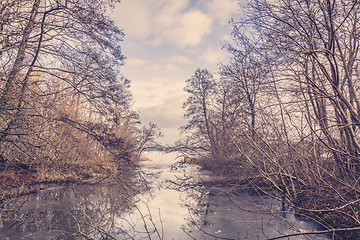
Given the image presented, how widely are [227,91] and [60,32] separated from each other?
11660mm

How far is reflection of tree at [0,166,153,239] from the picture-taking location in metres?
6.73

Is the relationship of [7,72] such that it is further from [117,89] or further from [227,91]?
[227,91]

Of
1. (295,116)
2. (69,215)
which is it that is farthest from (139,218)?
(295,116)

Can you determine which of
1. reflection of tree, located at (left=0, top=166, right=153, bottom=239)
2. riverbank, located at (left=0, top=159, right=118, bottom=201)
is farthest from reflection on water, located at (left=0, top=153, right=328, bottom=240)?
riverbank, located at (left=0, top=159, right=118, bottom=201)

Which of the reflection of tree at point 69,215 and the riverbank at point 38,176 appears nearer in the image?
the reflection of tree at point 69,215

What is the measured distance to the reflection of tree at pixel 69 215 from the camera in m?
6.73

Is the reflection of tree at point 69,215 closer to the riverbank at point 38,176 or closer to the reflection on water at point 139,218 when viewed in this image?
the reflection on water at point 139,218

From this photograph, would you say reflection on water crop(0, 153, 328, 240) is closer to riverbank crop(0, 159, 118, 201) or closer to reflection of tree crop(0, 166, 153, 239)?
reflection of tree crop(0, 166, 153, 239)

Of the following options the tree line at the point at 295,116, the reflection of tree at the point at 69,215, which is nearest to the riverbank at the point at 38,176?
the reflection of tree at the point at 69,215

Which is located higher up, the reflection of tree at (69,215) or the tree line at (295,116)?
the tree line at (295,116)

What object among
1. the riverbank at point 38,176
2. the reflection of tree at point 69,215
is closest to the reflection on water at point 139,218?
the reflection of tree at point 69,215

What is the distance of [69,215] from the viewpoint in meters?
9.16

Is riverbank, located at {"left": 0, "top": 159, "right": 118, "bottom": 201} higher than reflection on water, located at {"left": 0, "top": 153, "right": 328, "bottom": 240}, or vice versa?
riverbank, located at {"left": 0, "top": 159, "right": 118, "bottom": 201}

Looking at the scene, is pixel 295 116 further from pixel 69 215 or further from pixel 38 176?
pixel 38 176
